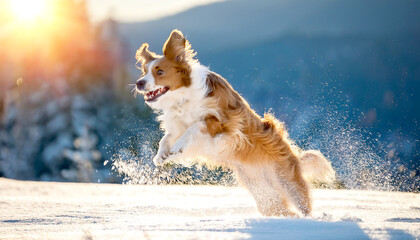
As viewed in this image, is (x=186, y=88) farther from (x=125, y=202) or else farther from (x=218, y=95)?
(x=125, y=202)

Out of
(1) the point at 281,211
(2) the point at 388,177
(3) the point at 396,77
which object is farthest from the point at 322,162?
(3) the point at 396,77

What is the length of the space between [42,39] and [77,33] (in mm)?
2480

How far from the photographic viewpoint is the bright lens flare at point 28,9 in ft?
76.7

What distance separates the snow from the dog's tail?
18.8 inches

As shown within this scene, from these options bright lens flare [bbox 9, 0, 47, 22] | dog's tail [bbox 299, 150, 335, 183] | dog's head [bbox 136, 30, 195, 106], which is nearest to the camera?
dog's head [bbox 136, 30, 195, 106]

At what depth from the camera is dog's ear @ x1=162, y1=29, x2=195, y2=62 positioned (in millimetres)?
5285

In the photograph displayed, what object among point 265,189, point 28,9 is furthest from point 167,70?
point 28,9

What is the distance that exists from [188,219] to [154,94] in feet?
5.21

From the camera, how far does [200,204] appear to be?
21.7 feet

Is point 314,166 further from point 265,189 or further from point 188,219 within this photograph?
point 188,219

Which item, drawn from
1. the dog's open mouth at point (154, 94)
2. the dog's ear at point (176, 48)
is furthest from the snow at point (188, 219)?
the dog's ear at point (176, 48)

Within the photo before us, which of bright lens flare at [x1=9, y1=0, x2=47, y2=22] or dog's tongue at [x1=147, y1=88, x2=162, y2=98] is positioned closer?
dog's tongue at [x1=147, y1=88, x2=162, y2=98]

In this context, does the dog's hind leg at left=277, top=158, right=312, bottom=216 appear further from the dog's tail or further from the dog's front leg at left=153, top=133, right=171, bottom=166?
the dog's front leg at left=153, top=133, right=171, bottom=166

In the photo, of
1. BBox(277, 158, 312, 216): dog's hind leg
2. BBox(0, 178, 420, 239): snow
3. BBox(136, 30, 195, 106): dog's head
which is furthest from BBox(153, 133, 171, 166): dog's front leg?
BBox(277, 158, 312, 216): dog's hind leg
